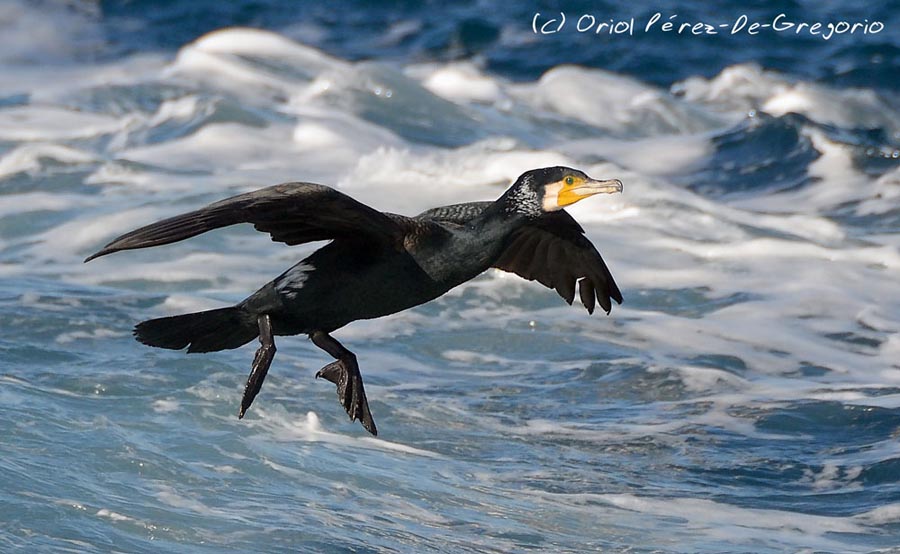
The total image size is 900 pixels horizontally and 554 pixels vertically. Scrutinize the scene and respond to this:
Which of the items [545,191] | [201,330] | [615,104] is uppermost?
[615,104]

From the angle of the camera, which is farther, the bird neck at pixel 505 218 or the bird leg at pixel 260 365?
the bird leg at pixel 260 365

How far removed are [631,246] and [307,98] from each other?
193 inches

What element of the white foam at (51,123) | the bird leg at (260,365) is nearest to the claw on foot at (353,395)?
the bird leg at (260,365)

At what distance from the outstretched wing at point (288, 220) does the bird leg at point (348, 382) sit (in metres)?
0.51

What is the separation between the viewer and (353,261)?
5441 millimetres

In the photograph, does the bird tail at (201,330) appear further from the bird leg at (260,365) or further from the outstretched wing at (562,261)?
the outstretched wing at (562,261)

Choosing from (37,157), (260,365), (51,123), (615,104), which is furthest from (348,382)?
(615,104)

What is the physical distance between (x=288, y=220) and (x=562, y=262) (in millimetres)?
1614

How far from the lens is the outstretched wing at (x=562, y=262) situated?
6.28 meters

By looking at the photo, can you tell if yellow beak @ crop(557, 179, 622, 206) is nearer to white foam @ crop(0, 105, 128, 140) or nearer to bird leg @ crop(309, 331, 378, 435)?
bird leg @ crop(309, 331, 378, 435)

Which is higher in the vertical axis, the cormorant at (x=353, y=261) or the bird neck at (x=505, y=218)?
the bird neck at (x=505, y=218)

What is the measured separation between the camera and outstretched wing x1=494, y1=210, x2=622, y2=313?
6281mm

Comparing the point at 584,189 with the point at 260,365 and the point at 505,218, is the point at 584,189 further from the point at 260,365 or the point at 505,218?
the point at 260,365

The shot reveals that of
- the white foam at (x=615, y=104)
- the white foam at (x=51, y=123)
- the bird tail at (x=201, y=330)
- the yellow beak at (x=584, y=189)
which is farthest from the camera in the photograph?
the white foam at (x=615, y=104)
